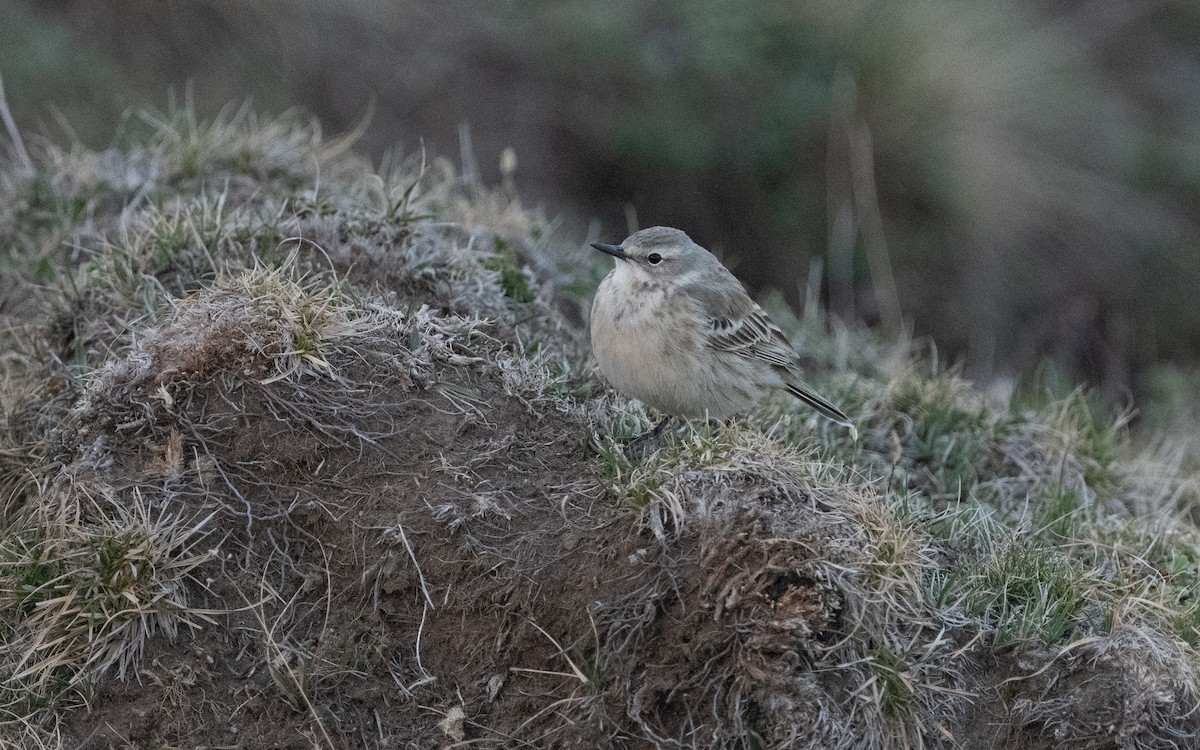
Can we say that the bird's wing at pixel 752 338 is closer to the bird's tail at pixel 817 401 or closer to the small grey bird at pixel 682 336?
the small grey bird at pixel 682 336

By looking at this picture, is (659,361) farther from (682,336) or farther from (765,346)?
(765,346)

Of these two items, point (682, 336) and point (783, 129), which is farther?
point (783, 129)

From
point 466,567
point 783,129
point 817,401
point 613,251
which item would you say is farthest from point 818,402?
point 783,129

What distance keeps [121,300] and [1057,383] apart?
586 cm

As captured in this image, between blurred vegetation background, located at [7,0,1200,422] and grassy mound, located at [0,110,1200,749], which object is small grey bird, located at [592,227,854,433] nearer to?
A: grassy mound, located at [0,110,1200,749]

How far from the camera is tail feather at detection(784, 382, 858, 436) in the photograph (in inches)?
228

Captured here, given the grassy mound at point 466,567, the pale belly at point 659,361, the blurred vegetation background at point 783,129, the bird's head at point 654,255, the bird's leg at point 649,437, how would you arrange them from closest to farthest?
the grassy mound at point 466,567 → the bird's leg at point 649,437 → the pale belly at point 659,361 → the bird's head at point 654,255 → the blurred vegetation background at point 783,129

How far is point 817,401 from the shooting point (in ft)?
19.0

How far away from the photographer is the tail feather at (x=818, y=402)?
5.79m

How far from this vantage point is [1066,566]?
4742 millimetres

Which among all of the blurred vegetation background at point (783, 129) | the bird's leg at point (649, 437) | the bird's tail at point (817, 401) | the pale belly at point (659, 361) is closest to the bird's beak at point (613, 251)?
the pale belly at point (659, 361)

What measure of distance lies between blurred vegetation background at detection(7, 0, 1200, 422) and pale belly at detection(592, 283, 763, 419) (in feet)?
16.2

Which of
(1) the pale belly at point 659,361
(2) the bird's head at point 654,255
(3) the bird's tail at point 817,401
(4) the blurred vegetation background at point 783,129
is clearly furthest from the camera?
(4) the blurred vegetation background at point 783,129

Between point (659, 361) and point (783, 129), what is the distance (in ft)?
19.4
